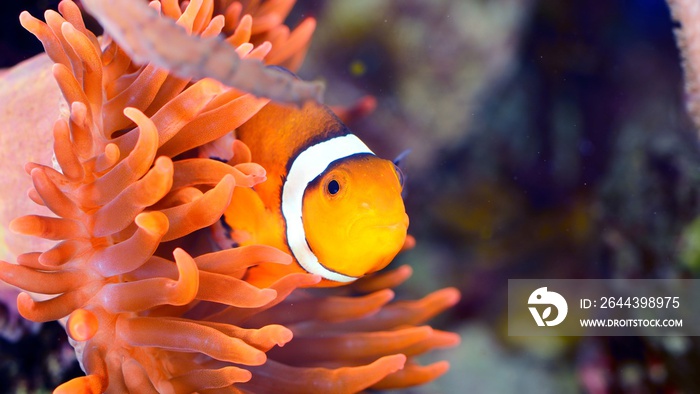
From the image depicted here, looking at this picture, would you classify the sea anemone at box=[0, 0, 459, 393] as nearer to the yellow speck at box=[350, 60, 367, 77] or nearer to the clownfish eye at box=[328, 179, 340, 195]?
the clownfish eye at box=[328, 179, 340, 195]

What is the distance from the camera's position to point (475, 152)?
1.70 m

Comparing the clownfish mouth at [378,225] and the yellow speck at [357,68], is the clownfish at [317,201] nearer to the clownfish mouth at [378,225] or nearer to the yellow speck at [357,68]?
the clownfish mouth at [378,225]

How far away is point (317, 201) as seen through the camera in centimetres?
97

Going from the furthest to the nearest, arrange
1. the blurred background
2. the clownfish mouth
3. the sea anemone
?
the blurred background < the clownfish mouth < the sea anemone

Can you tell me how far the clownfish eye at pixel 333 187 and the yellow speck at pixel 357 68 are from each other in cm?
74

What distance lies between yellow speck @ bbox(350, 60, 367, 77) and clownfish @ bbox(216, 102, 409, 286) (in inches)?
22.6

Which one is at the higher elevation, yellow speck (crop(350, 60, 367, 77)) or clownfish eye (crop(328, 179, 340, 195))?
yellow speck (crop(350, 60, 367, 77))

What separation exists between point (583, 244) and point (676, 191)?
0.96 feet

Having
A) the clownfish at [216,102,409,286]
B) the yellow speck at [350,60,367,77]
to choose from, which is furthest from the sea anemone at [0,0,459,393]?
the yellow speck at [350,60,367,77]

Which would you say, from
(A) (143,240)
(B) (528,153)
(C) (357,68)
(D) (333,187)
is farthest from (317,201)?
(B) (528,153)

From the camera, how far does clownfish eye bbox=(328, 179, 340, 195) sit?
37.3 inches

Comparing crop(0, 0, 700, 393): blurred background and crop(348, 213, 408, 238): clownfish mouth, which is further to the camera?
crop(0, 0, 700, 393): blurred background

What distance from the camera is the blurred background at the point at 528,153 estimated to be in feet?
5.15

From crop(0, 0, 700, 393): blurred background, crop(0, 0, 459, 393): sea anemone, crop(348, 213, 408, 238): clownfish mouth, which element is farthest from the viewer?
crop(0, 0, 700, 393): blurred background
